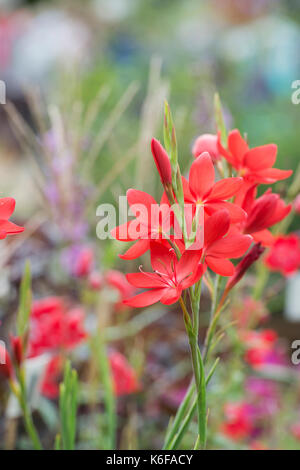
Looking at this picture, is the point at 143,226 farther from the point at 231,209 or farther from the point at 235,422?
the point at 235,422

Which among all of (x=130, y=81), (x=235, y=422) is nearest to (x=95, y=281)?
(x=235, y=422)

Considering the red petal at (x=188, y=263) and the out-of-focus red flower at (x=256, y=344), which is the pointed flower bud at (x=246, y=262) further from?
the out-of-focus red flower at (x=256, y=344)

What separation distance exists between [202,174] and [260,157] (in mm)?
39

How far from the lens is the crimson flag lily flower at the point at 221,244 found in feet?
0.63

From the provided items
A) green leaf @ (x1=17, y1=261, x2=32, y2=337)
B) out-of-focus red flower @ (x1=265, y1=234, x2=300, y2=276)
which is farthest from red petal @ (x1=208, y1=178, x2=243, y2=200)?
out-of-focus red flower @ (x1=265, y1=234, x2=300, y2=276)

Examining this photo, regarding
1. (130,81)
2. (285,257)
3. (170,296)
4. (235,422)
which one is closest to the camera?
(170,296)

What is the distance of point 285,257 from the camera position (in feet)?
1.37

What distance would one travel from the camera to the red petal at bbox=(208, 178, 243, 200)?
0.20 meters

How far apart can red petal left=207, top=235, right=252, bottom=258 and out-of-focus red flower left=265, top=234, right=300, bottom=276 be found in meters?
0.22

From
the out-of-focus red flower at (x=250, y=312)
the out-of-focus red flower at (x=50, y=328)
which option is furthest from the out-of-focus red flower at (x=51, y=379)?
the out-of-focus red flower at (x=250, y=312)

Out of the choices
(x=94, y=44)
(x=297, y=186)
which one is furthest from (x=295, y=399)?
(x=94, y=44)

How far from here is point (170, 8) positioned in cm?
313

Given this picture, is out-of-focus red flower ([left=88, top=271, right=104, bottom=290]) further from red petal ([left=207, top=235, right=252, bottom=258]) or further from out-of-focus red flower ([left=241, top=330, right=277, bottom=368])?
red petal ([left=207, top=235, right=252, bottom=258])

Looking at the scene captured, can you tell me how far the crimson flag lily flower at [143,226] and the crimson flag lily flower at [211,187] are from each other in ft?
0.05
